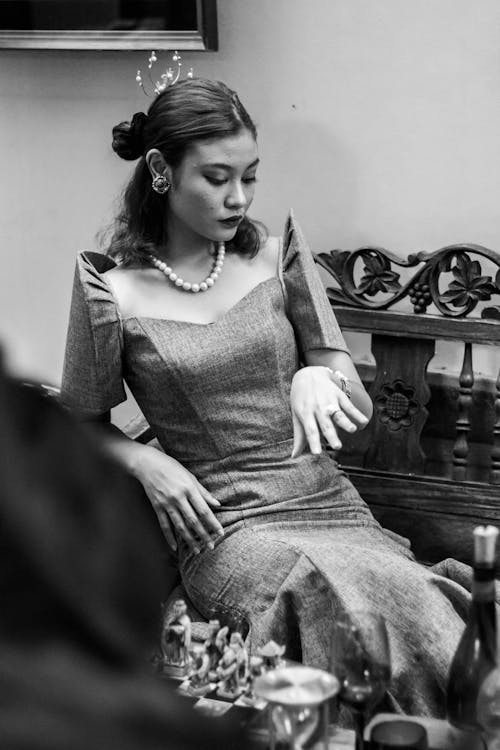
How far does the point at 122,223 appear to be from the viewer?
2.40m

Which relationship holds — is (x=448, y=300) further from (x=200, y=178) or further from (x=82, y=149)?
(x=82, y=149)

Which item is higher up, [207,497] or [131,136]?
[131,136]

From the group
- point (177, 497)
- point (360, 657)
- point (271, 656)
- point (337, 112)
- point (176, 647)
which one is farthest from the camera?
point (337, 112)

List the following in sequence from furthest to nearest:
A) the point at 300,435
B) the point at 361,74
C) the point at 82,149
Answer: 1. the point at 82,149
2. the point at 361,74
3. the point at 300,435

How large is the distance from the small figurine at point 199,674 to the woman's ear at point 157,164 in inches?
36.4

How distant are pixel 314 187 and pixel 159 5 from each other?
54 cm

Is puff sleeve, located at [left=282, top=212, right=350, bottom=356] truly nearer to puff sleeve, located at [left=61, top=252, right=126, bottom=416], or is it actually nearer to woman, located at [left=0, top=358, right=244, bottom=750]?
puff sleeve, located at [left=61, top=252, right=126, bottom=416]

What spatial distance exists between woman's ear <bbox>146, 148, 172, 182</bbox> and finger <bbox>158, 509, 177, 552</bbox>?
0.64 meters

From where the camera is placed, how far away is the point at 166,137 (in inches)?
85.0

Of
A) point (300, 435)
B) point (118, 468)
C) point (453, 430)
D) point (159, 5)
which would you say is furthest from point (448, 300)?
point (118, 468)

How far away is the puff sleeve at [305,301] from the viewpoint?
2256 mm

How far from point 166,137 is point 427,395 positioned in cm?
83

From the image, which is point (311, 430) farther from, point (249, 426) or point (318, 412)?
point (249, 426)

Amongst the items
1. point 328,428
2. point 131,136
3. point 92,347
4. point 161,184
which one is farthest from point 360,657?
point 131,136
